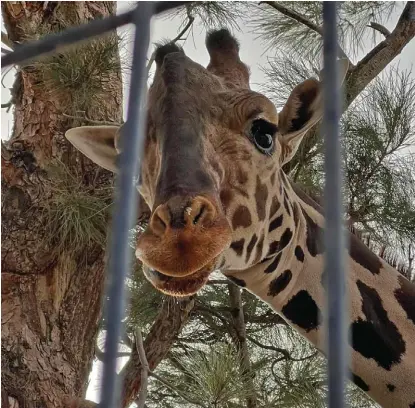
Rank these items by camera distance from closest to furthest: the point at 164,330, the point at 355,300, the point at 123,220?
the point at 123,220 → the point at 355,300 → the point at 164,330

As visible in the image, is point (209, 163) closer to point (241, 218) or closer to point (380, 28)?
point (241, 218)

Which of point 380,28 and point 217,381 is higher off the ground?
point 380,28

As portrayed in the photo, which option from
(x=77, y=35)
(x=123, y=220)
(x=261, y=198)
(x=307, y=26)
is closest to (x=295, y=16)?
(x=307, y=26)

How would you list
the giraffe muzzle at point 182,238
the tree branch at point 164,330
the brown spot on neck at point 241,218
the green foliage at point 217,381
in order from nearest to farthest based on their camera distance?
the giraffe muzzle at point 182,238, the brown spot on neck at point 241,218, the green foliage at point 217,381, the tree branch at point 164,330

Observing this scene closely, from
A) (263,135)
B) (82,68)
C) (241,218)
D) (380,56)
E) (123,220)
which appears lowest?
(123,220)

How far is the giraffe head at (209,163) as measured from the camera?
71 centimetres

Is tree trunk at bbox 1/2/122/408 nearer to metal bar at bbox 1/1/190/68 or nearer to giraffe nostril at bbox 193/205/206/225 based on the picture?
giraffe nostril at bbox 193/205/206/225

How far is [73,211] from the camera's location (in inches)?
48.8

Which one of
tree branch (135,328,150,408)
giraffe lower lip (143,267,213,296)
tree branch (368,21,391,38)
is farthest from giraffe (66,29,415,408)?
tree branch (368,21,391,38)

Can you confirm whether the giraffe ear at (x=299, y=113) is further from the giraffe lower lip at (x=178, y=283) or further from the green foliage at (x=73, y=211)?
the green foliage at (x=73, y=211)

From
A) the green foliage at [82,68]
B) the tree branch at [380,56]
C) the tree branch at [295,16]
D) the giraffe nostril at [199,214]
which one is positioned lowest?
the giraffe nostril at [199,214]

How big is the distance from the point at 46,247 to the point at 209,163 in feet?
1.81

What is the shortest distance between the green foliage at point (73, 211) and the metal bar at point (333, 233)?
86cm

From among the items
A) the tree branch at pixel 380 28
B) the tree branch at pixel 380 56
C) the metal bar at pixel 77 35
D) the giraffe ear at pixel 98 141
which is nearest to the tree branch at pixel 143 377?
the giraffe ear at pixel 98 141
